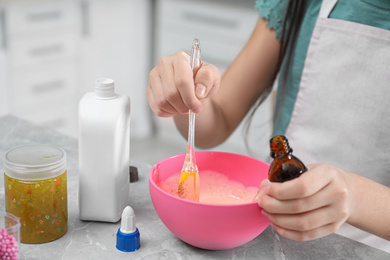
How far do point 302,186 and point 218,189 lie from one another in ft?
0.81

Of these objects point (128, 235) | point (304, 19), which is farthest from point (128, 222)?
point (304, 19)

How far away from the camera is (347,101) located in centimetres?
106

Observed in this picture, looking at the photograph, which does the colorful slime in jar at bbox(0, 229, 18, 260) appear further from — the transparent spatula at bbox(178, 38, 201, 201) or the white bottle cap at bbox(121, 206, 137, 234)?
the transparent spatula at bbox(178, 38, 201, 201)

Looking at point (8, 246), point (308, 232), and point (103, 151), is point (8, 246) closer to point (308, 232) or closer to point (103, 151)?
point (103, 151)

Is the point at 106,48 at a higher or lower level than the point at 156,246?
lower

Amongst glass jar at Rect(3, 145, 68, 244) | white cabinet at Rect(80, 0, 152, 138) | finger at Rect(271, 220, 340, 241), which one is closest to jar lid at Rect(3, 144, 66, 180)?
glass jar at Rect(3, 145, 68, 244)

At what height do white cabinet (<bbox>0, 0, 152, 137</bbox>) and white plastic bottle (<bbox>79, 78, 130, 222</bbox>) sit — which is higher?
white plastic bottle (<bbox>79, 78, 130, 222</bbox>)

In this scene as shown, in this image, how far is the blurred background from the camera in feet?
7.54

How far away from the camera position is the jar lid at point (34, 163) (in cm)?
69

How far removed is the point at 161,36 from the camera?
2844 mm

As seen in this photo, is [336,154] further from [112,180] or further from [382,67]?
[112,180]

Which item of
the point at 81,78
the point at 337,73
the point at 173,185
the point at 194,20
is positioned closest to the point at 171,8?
the point at 194,20

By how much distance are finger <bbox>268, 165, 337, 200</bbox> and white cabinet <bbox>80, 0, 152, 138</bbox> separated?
2081mm

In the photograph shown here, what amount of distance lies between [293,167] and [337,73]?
484 mm
